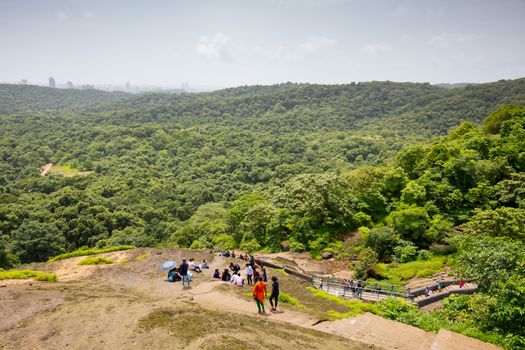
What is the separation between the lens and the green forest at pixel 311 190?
22062 millimetres

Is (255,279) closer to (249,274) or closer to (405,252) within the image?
(249,274)

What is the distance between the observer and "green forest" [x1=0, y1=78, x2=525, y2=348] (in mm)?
22062

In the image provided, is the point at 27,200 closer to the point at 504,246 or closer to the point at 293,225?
the point at 293,225

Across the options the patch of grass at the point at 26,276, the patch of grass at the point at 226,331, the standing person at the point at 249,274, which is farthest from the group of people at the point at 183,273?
the patch of grass at the point at 26,276

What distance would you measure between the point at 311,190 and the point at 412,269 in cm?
1105

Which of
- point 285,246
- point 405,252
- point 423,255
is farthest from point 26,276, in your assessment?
point 423,255

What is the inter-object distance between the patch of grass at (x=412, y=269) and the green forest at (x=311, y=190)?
680 millimetres

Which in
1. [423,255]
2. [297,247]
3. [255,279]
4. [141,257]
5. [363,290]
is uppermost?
[255,279]

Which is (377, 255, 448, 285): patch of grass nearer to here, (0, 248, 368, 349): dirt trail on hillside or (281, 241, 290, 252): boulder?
(281, 241, 290, 252): boulder

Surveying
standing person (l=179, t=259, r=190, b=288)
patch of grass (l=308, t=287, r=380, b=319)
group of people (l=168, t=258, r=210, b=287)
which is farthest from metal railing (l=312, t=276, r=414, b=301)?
standing person (l=179, t=259, r=190, b=288)

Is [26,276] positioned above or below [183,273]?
below

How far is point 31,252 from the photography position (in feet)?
156

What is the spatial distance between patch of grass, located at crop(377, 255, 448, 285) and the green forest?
680mm

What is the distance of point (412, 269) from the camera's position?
25.3 m
